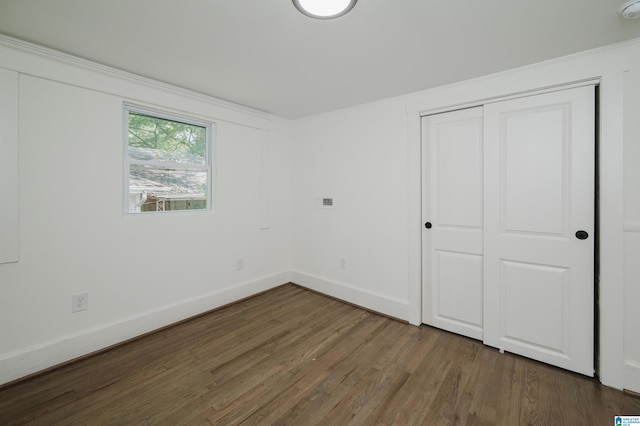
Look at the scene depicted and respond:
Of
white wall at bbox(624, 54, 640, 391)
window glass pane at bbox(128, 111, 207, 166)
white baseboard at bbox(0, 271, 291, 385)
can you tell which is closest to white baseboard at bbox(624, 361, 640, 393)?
white wall at bbox(624, 54, 640, 391)

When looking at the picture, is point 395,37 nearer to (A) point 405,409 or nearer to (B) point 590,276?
(B) point 590,276

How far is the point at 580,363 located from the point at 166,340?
11.2 feet

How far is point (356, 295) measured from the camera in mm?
3330

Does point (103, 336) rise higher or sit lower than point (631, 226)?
lower

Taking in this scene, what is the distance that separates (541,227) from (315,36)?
7.44ft

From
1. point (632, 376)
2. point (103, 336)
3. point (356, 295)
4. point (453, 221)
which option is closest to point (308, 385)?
point (356, 295)

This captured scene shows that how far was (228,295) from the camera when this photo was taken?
10.8ft

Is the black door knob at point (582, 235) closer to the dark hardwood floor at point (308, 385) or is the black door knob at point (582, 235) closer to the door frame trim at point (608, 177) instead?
the door frame trim at point (608, 177)

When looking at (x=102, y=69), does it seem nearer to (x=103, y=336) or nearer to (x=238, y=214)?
(x=238, y=214)

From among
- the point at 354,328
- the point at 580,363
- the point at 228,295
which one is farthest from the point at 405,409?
the point at 228,295

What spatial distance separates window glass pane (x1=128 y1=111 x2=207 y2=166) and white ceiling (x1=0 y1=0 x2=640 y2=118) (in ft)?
1.54

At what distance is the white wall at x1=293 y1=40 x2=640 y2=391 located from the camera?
1890 mm

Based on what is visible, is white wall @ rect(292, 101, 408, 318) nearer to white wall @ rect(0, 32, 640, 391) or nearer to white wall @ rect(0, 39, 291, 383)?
white wall @ rect(0, 32, 640, 391)

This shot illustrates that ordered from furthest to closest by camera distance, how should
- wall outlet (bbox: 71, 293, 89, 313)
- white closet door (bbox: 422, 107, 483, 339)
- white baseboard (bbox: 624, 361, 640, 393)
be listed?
white closet door (bbox: 422, 107, 483, 339) → wall outlet (bbox: 71, 293, 89, 313) → white baseboard (bbox: 624, 361, 640, 393)
